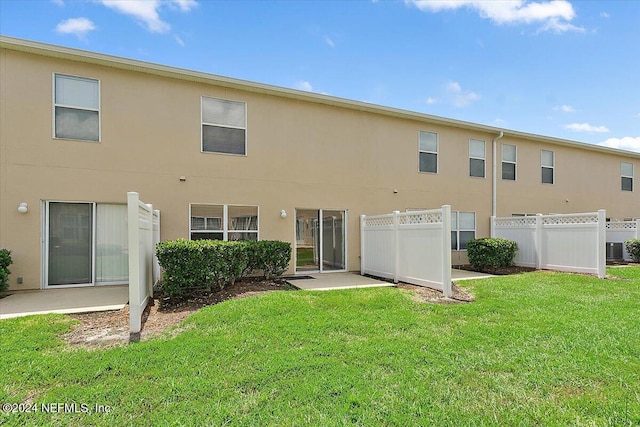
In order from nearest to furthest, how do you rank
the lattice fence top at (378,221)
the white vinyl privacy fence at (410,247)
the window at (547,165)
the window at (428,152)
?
the white vinyl privacy fence at (410,247) → the lattice fence top at (378,221) → the window at (428,152) → the window at (547,165)

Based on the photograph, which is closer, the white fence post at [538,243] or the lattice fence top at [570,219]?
the lattice fence top at [570,219]

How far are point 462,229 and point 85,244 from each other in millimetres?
11949

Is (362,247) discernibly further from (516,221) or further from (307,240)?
(516,221)

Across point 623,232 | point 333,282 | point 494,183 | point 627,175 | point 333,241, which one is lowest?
point 333,282

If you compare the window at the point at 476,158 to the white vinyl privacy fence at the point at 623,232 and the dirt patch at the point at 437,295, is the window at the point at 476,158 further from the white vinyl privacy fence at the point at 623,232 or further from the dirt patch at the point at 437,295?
the dirt patch at the point at 437,295

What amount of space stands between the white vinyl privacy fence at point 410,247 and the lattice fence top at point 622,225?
35.1ft

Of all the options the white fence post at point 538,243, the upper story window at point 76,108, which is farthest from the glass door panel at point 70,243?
the white fence post at point 538,243

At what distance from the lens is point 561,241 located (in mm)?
10617

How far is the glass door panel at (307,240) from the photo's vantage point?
10.3 metres

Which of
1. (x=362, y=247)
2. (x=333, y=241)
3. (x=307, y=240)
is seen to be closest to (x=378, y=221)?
(x=362, y=247)

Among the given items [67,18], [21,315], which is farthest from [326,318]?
[67,18]

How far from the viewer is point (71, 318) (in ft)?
17.9

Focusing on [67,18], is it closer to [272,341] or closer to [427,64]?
[272,341]

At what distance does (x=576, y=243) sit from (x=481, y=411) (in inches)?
383
